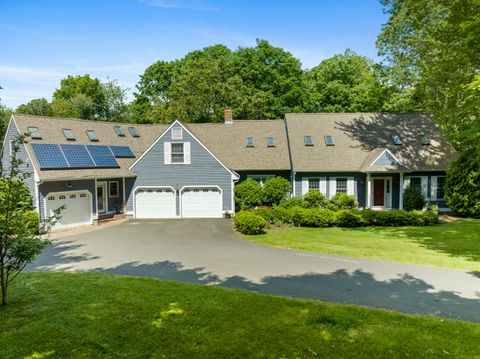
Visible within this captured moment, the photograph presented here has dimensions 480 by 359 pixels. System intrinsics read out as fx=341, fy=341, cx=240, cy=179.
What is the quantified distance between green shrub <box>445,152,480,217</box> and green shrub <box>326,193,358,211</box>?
617cm

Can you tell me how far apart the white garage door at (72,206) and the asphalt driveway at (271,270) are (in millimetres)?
3488

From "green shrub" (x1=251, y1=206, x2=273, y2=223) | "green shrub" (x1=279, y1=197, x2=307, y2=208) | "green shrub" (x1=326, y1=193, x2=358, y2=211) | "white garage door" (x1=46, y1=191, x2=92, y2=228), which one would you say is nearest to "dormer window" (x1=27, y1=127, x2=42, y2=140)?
"white garage door" (x1=46, y1=191, x2=92, y2=228)

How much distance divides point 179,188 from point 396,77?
19813mm

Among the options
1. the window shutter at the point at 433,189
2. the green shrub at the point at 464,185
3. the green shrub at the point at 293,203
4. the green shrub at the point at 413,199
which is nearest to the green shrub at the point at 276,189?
the green shrub at the point at 293,203

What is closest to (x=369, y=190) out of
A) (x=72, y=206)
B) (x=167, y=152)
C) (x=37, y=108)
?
(x=167, y=152)

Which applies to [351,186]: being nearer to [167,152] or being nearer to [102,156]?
[167,152]

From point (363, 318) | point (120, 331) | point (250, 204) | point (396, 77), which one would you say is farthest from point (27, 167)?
point (396, 77)

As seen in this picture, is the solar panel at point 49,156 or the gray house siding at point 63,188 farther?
the solar panel at point 49,156

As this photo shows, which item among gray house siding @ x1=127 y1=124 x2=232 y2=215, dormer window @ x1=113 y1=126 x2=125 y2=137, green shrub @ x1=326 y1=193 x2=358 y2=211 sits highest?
dormer window @ x1=113 y1=126 x2=125 y2=137

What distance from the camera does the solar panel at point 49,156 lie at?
19859 mm

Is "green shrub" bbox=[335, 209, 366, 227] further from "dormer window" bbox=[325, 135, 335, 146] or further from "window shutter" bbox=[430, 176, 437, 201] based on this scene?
"window shutter" bbox=[430, 176, 437, 201]

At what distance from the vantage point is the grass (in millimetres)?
5340

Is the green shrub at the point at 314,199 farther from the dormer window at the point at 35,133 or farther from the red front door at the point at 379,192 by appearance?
the dormer window at the point at 35,133

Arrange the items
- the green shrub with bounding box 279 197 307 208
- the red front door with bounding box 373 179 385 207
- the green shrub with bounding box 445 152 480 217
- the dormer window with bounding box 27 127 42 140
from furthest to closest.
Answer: the red front door with bounding box 373 179 385 207 → the green shrub with bounding box 279 197 307 208 → the green shrub with bounding box 445 152 480 217 → the dormer window with bounding box 27 127 42 140
